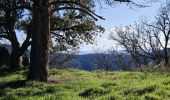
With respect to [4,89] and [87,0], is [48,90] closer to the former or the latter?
[4,89]

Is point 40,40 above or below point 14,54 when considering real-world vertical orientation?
above

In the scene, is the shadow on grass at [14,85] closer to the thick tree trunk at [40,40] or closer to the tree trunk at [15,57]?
the thick tree trunk at [40,40]

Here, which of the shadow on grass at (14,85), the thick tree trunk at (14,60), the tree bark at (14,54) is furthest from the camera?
the tree bark at (14,54)

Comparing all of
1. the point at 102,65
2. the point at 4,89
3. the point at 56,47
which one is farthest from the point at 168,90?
the point at 102,65

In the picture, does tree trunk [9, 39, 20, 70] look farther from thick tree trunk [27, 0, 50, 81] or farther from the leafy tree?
thick tree trunk [27, 0, 50, 81]

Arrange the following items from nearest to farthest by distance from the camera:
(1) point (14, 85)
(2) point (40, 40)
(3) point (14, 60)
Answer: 1. (1) point (14, 85)
2. (2) point (40, 40)
3. (3) point (14, 60)

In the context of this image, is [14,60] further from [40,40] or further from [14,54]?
[40,40]

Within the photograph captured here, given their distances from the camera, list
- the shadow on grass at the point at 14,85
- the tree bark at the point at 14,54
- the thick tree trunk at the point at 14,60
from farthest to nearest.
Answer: the tree bark at the point at 14,54
the thick tree trunk at the point at 14,60
the shadow on grass at the point at 14,85

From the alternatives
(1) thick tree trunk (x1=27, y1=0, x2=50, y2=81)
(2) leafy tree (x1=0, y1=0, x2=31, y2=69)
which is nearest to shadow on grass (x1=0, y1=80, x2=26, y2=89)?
(1) thick tree trunk (x1=27, y1=0, x2=50, y2=81)

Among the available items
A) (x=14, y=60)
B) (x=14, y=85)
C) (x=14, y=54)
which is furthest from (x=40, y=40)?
(x=14, y=54)

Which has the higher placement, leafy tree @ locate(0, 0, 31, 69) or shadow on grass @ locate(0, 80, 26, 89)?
leafy tree @ locate(0, 0, 31, 69)

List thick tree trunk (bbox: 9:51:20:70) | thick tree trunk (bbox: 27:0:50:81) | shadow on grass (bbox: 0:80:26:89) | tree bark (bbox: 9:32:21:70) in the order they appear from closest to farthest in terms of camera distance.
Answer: shadow on grass (bbox: 0:80:26:89), thick tree trunk (bbox: 27:0:50:81), thick tree trunk (bbox: 9:51:20:70), tree bark (bbox: 9:32:21:70)

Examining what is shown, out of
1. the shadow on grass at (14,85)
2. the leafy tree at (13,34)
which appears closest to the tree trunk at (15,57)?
the leafy tree at (13,34)

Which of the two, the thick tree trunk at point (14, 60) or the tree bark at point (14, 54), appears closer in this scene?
the thick tree trunk at point (14, 60)
